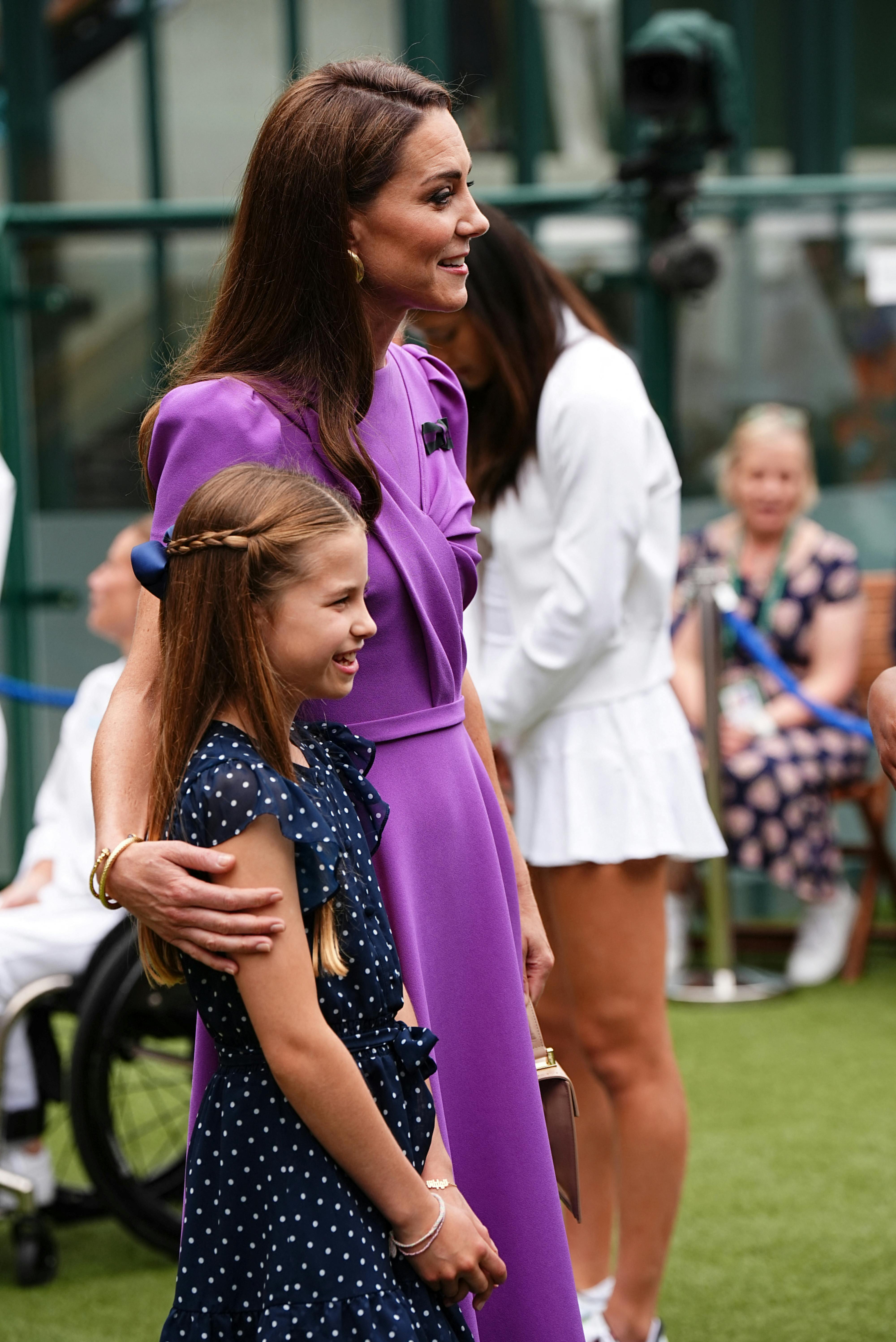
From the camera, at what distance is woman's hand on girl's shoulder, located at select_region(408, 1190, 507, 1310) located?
1498 mm

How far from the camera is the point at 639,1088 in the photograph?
2498 mm

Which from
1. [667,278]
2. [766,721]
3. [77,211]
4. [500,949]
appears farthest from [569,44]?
[500,949]

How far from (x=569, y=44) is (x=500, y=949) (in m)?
5.43

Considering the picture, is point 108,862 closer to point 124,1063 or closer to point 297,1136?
point 297,1136

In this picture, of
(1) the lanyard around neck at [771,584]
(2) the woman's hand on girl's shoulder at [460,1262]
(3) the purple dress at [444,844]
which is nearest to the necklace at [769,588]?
(1) the lanyard around neck at [771,584]

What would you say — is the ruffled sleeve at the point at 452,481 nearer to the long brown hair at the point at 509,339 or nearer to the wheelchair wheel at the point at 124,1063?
the long brown hair at the point at 509,339

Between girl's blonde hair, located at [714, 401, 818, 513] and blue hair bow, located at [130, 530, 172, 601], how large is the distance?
3984mm

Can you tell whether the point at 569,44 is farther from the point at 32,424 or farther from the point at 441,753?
the point at 441,753

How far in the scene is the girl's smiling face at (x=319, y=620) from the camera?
4.87 ft

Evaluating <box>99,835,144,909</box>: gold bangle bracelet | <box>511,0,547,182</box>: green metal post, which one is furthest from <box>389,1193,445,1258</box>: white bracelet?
<box>511,0,547,182</box>: green metal post

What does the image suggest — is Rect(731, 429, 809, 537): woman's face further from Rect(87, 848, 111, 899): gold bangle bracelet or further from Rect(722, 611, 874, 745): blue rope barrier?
Rect(87, 848, 111, 899): gold bangle bracelet

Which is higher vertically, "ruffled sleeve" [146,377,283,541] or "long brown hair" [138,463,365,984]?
"ruffled sleeve" [146,377,283,541]

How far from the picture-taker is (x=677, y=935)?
5.14 meters

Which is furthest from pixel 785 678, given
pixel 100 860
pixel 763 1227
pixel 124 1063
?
pixel 100 860
